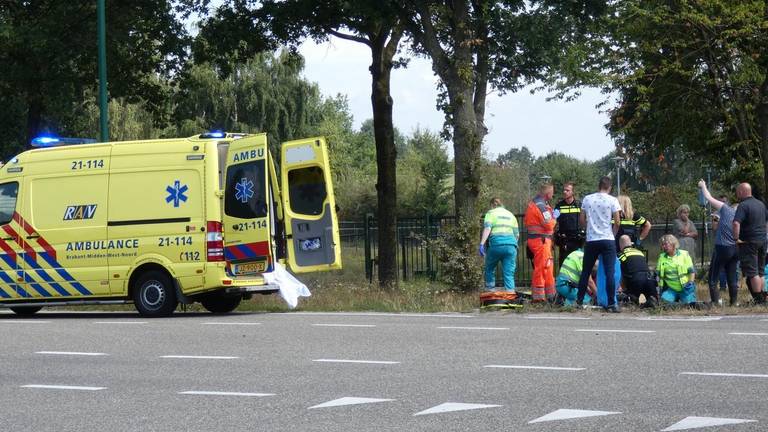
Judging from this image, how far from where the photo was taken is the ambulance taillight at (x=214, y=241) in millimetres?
17047

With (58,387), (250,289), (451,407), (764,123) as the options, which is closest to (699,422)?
(451,407)

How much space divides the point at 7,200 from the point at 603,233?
864cm

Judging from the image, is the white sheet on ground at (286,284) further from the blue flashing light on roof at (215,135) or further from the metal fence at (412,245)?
the metal fence at (412,245)

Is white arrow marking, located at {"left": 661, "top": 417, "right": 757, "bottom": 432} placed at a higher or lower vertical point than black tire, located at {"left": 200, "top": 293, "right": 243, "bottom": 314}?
lower

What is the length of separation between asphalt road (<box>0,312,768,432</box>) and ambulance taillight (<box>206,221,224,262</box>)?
2.09 metres

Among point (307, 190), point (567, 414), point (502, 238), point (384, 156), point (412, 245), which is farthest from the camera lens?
point (412, 245)

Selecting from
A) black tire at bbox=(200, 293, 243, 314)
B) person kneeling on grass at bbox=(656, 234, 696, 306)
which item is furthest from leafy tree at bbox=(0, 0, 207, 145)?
person kneeling on grass at bbox=(656, 234, 696, 306)

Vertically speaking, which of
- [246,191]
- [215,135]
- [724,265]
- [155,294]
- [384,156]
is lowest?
[155,294]

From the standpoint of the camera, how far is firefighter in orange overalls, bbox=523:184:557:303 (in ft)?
57.1

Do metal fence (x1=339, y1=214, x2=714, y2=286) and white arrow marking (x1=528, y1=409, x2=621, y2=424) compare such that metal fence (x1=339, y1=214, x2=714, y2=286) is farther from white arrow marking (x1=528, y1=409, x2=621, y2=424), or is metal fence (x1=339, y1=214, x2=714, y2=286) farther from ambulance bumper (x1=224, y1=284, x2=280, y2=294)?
white arrow marking (x1=528, y1=409, x2=621, y2=424)

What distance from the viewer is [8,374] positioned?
36.0 feet

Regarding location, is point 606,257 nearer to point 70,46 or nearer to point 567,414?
point 567,414

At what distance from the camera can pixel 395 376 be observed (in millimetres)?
10047

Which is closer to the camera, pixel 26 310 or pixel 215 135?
pixel 215 135
